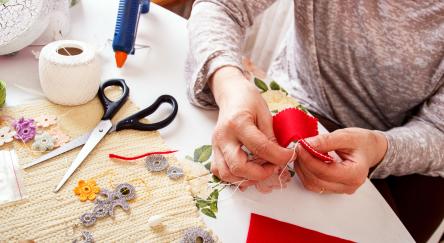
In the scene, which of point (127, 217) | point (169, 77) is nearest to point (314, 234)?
point (127, 217)

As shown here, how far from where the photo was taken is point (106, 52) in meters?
0.76

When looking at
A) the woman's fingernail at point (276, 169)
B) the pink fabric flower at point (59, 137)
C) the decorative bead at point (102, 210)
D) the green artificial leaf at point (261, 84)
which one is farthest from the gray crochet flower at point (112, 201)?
the green artificial leaf at point (261, 84)

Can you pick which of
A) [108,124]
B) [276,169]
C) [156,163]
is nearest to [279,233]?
[276,169]

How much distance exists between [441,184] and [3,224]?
796 mm

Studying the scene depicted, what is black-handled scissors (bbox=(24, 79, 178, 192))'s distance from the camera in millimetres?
544

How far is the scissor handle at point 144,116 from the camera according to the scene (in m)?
0.61

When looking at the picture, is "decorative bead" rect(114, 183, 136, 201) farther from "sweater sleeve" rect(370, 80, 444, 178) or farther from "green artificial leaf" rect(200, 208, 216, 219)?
"sweater sleeve" rect(370, 80, 444, 178)

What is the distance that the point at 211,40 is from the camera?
69cm

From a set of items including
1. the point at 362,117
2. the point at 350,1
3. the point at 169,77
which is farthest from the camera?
the point at 362,117

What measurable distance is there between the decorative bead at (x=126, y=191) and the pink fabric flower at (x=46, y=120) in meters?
0.16

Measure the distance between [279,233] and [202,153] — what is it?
0.17 m

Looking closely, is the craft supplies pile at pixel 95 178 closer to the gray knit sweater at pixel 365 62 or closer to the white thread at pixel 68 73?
the white thread at pixel 68 73

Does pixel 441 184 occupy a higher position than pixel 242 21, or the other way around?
pixel 242 21

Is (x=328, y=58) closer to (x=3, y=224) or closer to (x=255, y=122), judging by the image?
(x=255, y=122)
